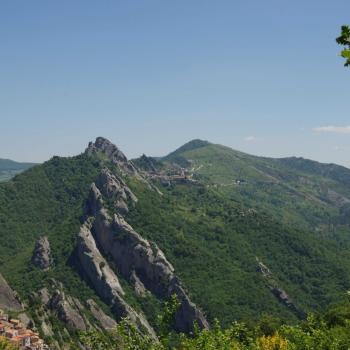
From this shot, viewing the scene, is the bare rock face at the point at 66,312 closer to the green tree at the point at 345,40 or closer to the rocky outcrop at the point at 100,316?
the rocky outcrop at the point at 100,316

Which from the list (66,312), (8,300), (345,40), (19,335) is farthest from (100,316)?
(345,40)

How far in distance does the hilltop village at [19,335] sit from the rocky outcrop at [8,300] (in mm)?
19350

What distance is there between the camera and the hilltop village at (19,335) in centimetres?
11006

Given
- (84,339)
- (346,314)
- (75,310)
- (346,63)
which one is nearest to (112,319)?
(75,310)

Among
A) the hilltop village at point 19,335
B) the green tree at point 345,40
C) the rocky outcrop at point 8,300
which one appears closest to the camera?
the green tree at point 345,40

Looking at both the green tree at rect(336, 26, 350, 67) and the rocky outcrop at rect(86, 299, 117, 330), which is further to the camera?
the rocky outcrop at rect(86, 299, 117, 330)

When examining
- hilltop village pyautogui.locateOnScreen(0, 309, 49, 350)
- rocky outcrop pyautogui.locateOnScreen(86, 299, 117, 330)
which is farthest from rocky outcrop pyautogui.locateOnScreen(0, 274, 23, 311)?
rocky outcrop pyautogui.locateOnScreen(86, 299, 117, 330)

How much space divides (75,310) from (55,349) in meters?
40.0

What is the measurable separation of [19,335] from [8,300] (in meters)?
34.3

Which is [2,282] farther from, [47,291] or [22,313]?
[47,291]

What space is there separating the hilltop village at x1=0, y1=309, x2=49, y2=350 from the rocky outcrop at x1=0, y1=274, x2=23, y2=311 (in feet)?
63.5

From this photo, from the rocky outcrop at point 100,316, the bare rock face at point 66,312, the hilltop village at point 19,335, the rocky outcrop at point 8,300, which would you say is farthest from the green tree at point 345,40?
the rocky outcrop at point 100,316

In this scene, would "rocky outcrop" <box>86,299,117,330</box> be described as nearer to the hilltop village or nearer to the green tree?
the hilltop village

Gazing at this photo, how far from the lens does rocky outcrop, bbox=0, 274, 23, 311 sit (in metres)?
143
